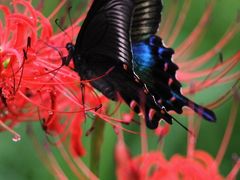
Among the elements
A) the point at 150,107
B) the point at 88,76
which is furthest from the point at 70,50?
the point at 150,107

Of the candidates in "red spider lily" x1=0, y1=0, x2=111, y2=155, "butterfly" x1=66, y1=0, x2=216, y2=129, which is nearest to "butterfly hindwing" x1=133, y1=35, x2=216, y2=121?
"butterfly" x1=66, y1=0, x2=216, y2=129

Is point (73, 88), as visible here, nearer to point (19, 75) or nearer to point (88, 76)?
point (88, 76)

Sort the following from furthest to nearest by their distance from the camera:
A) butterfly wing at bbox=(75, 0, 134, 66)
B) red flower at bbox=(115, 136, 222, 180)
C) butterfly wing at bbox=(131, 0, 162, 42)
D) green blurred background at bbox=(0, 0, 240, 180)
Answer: green blurred background at bbox=(0, 0, 240, 180)
butterfly wing at bbox=(131, 0, 162, 42)
butterfly wing at bbox=(75, 0, 134, 66)
red flower at bbox=(115, 136, 222, 180)

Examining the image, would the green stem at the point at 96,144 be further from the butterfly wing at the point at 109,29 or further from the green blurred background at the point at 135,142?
the green blurred background at the point at 135,142

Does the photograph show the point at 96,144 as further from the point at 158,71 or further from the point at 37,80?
the point at 158,71

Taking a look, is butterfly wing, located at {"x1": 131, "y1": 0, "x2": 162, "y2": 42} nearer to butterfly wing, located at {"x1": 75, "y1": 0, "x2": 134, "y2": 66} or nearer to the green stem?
butterfly wing, located at {"x1": 75, "y1": 0, "x2": 134, "y2": 66}

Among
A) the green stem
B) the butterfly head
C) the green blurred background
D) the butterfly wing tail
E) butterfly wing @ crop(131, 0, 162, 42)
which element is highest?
butterfly wing @ crop(131, 0, 162, 42)

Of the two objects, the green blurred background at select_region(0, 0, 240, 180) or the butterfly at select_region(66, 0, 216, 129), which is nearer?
the butterfly at select_region(66, 0, 216, 129)
